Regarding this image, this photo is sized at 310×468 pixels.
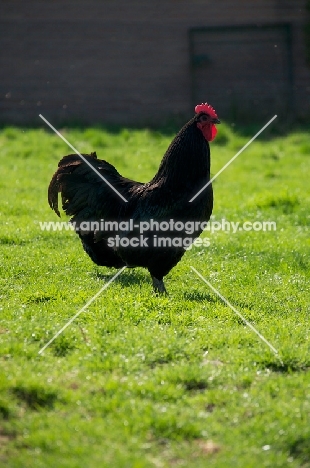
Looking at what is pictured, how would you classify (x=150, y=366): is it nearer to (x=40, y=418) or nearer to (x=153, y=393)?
(x=153, y=393)

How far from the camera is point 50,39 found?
20.4 meters

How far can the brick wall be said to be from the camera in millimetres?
19938

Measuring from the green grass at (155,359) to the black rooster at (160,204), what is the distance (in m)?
0.39

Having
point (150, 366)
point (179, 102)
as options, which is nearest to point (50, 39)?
point (179, 102)

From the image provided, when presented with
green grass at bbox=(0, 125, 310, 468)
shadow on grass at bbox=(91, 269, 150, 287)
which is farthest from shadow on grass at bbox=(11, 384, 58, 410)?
shadow on grass at bbox=(91, 269, 150, 287)

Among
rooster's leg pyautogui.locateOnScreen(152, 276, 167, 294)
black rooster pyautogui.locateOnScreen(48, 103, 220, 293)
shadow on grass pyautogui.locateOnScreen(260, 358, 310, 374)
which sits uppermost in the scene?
black rooster pyautogui.locateOnScreen(48, 103, 220, 293)

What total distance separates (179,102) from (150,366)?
15737mm

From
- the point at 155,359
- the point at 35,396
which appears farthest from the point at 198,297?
the point at 35,396

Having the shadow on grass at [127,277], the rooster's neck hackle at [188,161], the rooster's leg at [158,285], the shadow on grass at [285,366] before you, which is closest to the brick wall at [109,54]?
the shadow on grass at [127,277]

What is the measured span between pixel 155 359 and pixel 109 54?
1634cm

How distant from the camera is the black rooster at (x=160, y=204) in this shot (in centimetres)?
668

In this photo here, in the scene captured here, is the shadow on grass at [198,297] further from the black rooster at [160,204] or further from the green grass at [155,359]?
the black rooster at [160,204]

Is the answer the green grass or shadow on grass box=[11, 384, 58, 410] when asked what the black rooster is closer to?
the green grass

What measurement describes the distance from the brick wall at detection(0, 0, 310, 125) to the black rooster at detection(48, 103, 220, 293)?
1288 centimetres
